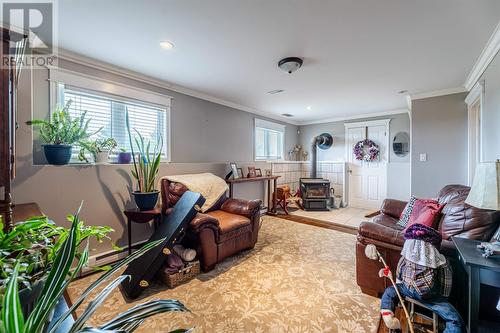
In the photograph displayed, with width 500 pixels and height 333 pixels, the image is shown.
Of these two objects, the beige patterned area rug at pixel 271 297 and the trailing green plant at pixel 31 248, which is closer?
the trailing green plant at pixel 31 248

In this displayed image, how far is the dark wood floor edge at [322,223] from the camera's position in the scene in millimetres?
3775

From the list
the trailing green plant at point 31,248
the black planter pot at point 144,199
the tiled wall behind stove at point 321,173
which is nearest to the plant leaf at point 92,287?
the trailing green plant at point 31,248

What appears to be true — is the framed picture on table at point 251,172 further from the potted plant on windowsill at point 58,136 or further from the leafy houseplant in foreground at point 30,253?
the leafy houseplant in foreground at point 30,253

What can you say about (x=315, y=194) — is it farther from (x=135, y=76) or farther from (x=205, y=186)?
(x=135, y=76)

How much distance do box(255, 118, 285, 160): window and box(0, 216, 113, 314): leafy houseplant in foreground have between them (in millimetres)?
4489

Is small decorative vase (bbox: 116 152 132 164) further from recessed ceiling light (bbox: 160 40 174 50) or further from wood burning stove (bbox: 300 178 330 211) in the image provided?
wood burning stove (bbox: 300 178 330 211)

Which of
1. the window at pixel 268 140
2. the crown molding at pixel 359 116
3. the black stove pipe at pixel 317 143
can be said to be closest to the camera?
the crown molding at pixel 359 116

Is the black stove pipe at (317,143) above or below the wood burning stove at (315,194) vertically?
above

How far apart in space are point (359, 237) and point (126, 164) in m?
2.71

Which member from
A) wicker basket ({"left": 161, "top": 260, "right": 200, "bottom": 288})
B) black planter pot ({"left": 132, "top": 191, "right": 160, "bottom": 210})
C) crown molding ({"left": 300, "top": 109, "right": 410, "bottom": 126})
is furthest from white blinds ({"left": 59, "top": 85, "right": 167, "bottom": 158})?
crown molding ({"left": 300, "top": 109, "right": 410, "bottom": 126})

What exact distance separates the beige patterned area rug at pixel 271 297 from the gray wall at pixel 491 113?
1.90m

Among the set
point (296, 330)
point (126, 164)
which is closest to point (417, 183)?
point (296, 330)

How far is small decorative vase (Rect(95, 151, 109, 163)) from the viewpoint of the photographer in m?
2.45

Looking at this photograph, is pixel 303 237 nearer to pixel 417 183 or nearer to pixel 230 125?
pixel 417 183
